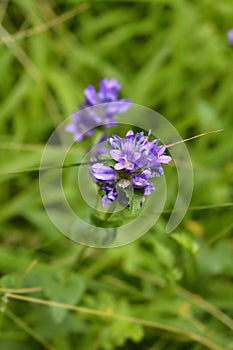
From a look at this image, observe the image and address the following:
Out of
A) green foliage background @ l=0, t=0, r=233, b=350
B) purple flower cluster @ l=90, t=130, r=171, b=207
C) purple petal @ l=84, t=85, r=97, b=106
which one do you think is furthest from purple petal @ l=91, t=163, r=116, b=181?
purple petal @ l=84, t=85, r=97, b=106

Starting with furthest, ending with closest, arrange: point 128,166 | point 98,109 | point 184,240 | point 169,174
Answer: point 169,174 < point 98,109 < point 184,240 < point 128,166

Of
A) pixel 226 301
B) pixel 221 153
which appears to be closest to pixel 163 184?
pixel 221 153

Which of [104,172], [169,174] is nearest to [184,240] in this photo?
[104,172]

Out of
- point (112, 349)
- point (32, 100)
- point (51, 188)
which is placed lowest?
point (112, 349)

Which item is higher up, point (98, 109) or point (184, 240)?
point (98, 109)

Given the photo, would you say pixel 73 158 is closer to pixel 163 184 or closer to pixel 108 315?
pixel 163 184

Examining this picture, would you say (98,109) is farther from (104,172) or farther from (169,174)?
(169,174)
